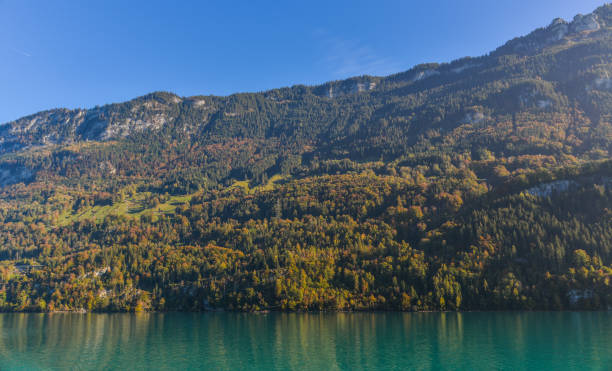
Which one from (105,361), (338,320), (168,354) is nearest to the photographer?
(105,361)

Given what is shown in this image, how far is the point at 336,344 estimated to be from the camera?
8000 centimetres

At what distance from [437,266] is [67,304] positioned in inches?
6447

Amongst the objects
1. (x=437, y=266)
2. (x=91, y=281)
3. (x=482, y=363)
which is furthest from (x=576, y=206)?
(x=91, y=281)

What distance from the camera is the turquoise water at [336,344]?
65375 mm

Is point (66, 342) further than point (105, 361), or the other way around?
point (66, 342)

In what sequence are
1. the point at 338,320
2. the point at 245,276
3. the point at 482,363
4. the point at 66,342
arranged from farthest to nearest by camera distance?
1. the point at 245,276
2. the point at 338,320
3. the point at 66,342
4. the point at 482,363

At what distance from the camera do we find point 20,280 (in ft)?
625

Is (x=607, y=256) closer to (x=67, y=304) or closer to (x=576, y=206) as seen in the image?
(x=576, y=206)

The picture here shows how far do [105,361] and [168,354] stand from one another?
11.0 m

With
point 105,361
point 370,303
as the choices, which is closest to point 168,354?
point 105,361

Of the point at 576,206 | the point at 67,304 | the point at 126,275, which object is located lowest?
the point at 67,304

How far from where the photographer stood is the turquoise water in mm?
65375

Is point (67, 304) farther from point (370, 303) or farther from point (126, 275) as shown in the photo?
point (370, 303)

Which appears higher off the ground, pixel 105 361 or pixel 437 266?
pixel 437 266
